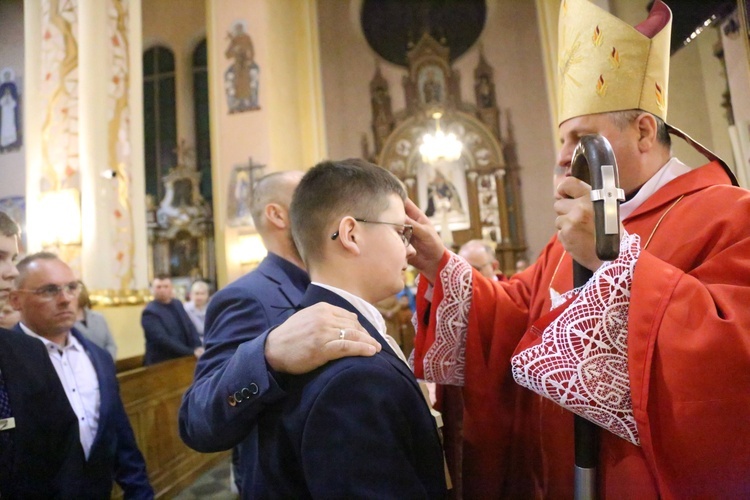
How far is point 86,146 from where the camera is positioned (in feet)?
13.1

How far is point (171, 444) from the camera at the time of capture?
3992 mm

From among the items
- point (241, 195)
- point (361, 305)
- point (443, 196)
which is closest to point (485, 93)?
point (443, 196)

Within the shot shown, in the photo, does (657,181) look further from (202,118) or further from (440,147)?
(202,118)

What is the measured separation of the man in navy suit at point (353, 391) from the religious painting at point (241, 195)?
7.11 meters

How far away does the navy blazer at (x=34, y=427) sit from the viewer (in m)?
1.61

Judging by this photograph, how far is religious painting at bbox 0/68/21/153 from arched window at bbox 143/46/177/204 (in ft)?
35.9

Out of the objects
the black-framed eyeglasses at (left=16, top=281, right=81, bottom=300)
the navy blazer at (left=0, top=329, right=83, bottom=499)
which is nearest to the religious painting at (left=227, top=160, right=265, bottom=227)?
the black-framed eyeglasses at (left=16, top=281, right=81, bottom=300)

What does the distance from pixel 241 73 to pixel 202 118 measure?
18.3 feet

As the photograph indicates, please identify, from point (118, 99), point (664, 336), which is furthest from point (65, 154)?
point (664, 336)

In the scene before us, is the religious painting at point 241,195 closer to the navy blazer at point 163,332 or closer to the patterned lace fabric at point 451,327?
the navy blazer at point 163,332

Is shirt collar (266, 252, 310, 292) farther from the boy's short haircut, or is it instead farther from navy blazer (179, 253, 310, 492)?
the boy's short haircut

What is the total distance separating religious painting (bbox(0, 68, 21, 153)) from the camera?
238 centimetres

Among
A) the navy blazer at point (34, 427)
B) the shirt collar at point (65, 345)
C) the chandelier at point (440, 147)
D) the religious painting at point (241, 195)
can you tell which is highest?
the chandelier at point (440, 147)

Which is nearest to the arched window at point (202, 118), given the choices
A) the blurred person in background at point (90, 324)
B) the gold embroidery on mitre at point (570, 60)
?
the blurred person in background at point (90, 324)
